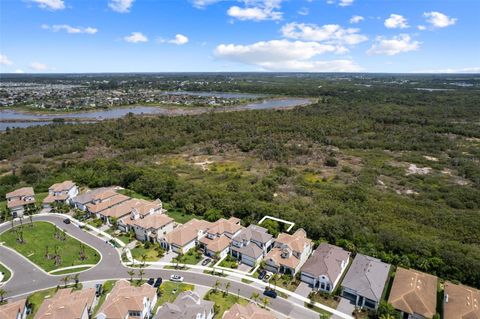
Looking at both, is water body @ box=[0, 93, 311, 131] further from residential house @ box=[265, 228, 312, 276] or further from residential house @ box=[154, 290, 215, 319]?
residential house @ box=[265, 228, 312, 276]

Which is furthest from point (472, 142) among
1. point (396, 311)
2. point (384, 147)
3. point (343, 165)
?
point (396, 311)

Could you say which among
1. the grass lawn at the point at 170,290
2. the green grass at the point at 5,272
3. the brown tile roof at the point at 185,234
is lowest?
the grass lawn at the point at 170,290

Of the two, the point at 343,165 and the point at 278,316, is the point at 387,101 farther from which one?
the point at 278,316

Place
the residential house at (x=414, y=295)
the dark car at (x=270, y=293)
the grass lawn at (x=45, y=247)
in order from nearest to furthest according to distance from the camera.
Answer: the residential house at (x=414, y=295) → the dark car at (x=270, y=293) → the grass lawn at (x=45, y=247)

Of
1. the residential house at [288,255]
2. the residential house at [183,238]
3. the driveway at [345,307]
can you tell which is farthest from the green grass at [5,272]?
the driveway at [345,307]

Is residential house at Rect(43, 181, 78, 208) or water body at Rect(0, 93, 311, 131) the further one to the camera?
water body at Rect(0, 93, 311, 131)

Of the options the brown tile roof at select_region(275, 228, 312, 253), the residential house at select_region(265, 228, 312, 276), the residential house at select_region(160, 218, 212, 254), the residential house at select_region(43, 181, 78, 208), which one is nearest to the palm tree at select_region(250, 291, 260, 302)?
the residential house at select_region(265, 228, 312, 276)

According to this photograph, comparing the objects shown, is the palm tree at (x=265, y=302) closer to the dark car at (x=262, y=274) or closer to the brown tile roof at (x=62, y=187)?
the dark car at (x=262, y=274)
